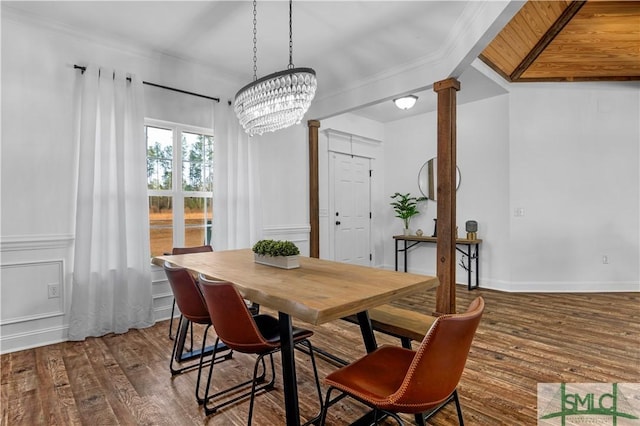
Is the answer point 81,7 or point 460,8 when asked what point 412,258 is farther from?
point 81,7

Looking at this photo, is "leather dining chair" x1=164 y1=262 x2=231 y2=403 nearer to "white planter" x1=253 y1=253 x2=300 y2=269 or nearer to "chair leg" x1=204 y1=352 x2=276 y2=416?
"chair leg" x1=204 y1=352 x2=276 y2=416

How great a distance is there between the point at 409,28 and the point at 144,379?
3464 millimetres

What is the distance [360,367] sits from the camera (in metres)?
1.50

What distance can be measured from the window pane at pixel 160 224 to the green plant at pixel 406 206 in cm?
356

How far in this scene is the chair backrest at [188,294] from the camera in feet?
7.19

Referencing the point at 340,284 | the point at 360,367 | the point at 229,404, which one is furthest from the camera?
the point at 229,404

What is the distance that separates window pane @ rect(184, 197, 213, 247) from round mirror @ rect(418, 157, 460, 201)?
3.45 metres

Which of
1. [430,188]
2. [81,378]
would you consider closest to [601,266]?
[430,188]

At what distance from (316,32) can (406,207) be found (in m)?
3.29

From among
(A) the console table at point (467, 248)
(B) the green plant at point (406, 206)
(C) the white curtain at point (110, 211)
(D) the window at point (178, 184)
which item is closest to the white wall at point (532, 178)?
(A) the console table at point (467, 248)

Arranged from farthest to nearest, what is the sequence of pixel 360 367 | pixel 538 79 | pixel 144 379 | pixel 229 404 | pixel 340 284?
1. pixel 538 79
2. pixel 144 379
3. pixel 229 404
4. pixel 340 284
5. pixel 360 367

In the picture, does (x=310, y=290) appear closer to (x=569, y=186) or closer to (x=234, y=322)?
(x=234, y=322)

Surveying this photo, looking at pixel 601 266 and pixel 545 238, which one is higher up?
pixel 545 238

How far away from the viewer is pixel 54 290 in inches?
117
